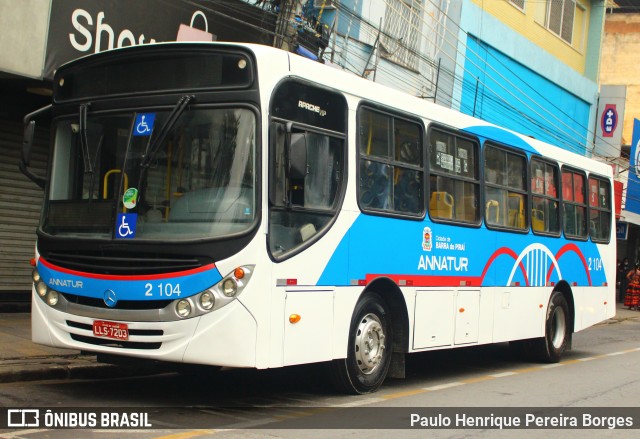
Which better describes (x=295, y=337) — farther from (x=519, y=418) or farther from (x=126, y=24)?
(x=126, y=24)

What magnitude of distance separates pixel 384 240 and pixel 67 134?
129 inches

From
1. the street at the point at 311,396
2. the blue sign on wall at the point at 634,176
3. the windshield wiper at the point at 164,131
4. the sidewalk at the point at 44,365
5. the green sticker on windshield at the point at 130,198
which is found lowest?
the street at the point at 311,396

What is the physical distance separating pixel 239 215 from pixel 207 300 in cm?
75

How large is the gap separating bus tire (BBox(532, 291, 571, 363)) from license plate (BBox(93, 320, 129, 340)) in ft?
23.8

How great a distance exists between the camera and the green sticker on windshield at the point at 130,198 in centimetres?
736

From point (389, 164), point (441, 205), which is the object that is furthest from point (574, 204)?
point (389, 164)

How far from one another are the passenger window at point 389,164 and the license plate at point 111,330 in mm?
2654

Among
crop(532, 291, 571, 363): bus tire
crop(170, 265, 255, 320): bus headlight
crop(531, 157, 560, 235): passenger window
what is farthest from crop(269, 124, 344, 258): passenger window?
crop(532, 291, 571, 363): bus tire

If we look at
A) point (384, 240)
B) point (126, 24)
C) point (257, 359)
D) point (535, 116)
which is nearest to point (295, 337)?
point (257, 359)

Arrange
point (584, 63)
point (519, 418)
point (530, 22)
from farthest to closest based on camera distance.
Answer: point (584, 63), point (530, 22), point (519, 418)

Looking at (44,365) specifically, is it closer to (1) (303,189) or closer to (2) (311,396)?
(2) (311,396)

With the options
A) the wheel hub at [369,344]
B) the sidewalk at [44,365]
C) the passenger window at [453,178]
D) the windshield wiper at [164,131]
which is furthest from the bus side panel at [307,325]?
the passenger window at [453,178]

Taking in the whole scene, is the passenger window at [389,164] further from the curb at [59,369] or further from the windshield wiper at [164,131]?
the curb at [59,369]

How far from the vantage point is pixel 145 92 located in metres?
7.64
